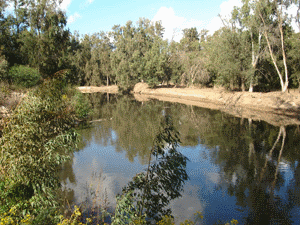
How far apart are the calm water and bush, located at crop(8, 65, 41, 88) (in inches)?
324

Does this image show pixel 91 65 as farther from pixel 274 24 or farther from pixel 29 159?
pixel 29 159

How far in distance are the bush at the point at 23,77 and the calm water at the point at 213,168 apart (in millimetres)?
8236

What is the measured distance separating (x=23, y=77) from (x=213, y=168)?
21025mm

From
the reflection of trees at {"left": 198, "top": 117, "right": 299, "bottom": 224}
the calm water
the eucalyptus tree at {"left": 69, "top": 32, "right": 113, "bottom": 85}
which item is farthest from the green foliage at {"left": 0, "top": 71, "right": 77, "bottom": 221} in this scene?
the eucalyptus tree at {"left": 69, "top": 32, "right": 113, "bottom": 85}

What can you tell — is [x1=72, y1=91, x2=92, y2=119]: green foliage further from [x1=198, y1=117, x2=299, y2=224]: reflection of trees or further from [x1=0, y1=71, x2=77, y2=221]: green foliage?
[x1=0, y1=71, x2=77, y2=221]: green foliage

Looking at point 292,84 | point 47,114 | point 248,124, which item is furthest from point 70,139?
point 292,84

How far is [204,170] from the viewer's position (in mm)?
13469

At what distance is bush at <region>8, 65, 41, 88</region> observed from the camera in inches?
980

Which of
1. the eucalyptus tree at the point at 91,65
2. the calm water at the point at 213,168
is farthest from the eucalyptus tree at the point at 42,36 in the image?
the eucalyptus tree at the point at 91,65

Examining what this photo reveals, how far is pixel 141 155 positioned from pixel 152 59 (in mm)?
42306

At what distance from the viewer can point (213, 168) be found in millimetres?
13695

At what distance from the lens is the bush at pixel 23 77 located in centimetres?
2489

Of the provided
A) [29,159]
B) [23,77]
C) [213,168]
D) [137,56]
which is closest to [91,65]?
[137,56]

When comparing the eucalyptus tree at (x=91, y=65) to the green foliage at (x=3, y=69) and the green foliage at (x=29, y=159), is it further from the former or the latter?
the green foliage at (x=29, y=159)
